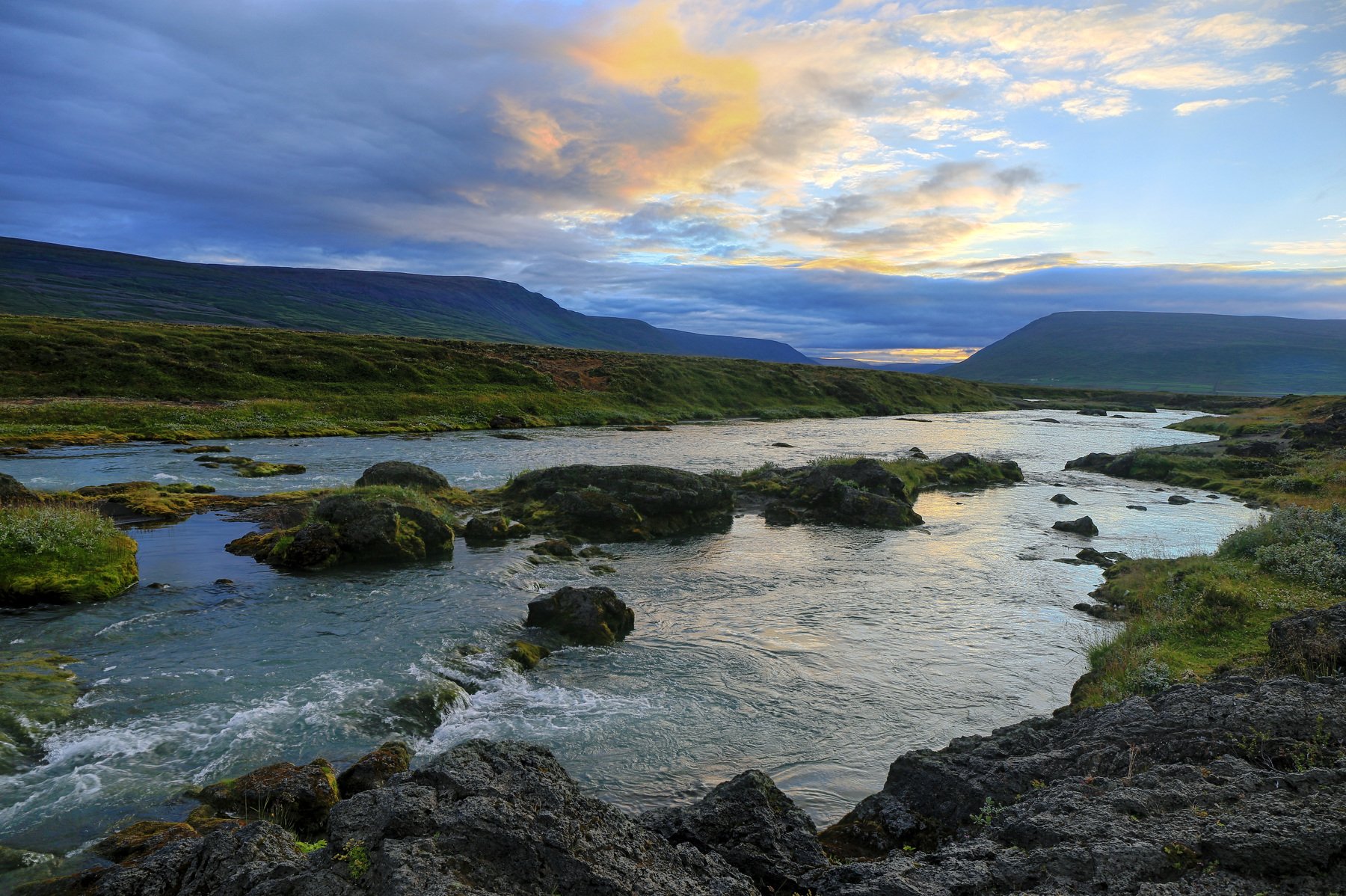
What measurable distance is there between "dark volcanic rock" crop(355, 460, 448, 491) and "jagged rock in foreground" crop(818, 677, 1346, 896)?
26226mm

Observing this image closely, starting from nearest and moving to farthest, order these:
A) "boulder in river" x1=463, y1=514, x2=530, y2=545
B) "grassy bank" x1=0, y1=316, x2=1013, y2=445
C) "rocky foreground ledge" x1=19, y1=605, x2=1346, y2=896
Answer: "rocky foreground ledge" x1=19, y1=605, x2=1346, y2=896 → "boulder in river" x1=463, y1=514, x2=530, y2=545 → "grassy bank" x1=0, y1=316, x2=1013, y2=445

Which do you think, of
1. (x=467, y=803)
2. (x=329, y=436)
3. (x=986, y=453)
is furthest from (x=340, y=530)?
(x=986, y=453)

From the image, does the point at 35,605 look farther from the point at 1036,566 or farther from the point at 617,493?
the point at 1036,566

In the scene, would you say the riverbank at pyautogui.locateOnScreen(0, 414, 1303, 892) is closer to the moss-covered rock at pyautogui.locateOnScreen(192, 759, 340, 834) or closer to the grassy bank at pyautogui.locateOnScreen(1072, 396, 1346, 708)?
the moss-covered rock at pyautogui.locateOnScreen(192, 759, 340, 834)

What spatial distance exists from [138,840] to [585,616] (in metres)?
9.54

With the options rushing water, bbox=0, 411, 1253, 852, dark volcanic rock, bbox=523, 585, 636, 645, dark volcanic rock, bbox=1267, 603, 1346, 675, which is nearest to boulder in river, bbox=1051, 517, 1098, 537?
rushing water, bbox=0, 411, 1253, 852

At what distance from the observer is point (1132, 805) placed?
6.26 meters

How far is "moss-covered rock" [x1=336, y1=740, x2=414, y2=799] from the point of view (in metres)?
10.0

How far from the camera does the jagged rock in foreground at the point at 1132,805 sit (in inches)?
206

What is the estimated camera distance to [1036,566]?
2473 centimetres

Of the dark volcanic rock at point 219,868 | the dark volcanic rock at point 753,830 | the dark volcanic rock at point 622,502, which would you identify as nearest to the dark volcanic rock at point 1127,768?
the dark volcanic rock at point 753,830

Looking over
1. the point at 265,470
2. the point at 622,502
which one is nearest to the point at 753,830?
the point at 622,502

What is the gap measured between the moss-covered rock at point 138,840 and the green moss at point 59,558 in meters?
12.2

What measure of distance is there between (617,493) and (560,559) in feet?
22.2
